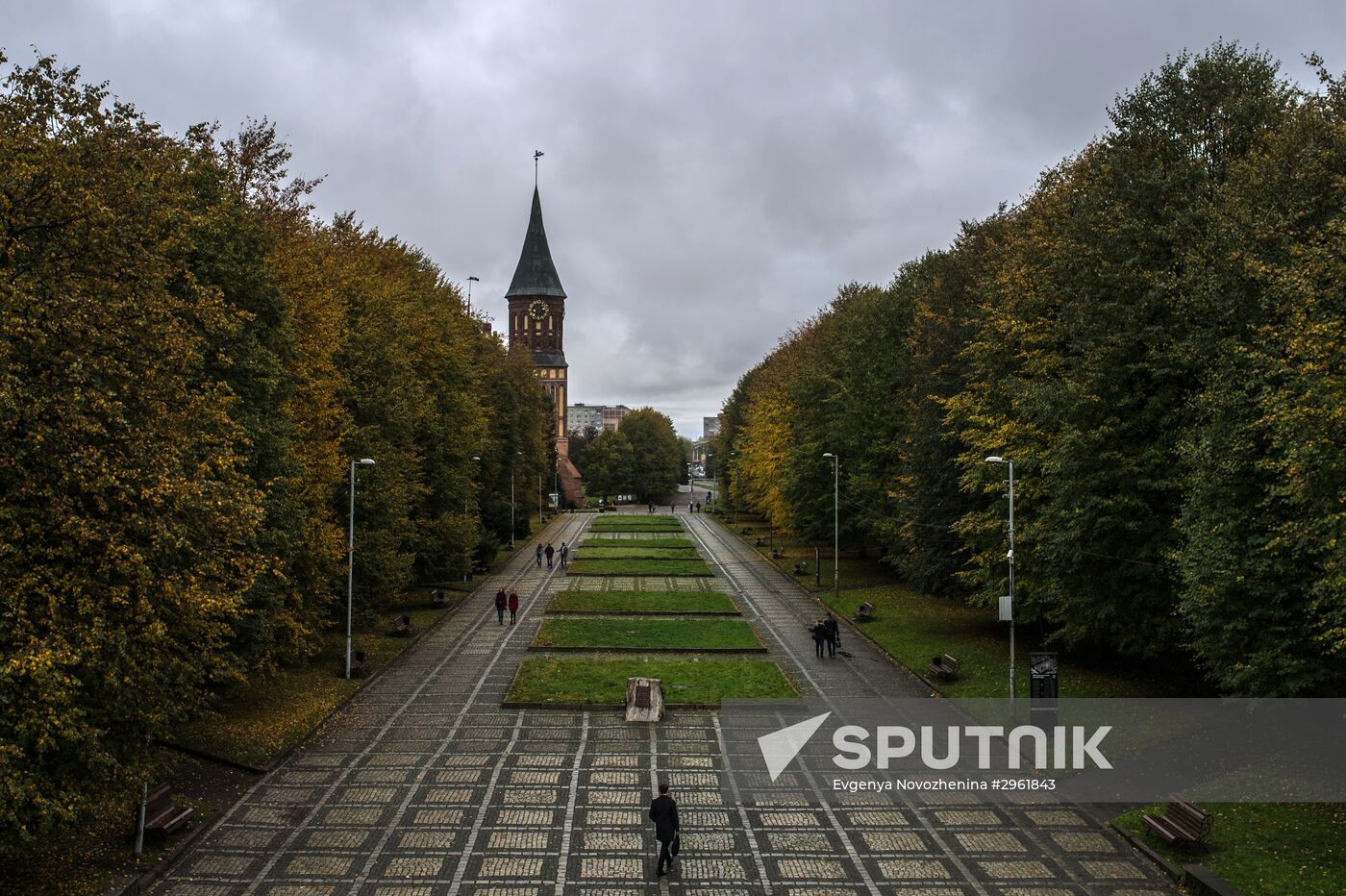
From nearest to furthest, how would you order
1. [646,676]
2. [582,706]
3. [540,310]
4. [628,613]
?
1. [582,706]
2. [646,676]
3. [628,613]
4. [540,310]

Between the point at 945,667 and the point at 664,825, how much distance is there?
1672cm

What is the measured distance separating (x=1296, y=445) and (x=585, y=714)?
59.8 feet

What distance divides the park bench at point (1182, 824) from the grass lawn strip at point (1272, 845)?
1.09 feet

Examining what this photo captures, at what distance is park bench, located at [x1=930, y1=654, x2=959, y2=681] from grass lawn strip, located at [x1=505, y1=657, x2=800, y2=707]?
4.70 meters

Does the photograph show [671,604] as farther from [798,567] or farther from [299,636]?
[299,636]

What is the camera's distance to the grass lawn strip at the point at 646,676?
28.6 meters

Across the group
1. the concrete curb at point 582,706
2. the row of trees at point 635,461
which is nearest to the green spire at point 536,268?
the row of trees at point 635,461

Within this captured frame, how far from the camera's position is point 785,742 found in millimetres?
24672

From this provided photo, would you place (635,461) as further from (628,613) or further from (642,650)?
(642,650)

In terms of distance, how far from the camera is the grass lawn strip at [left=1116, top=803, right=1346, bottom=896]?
15805 mm

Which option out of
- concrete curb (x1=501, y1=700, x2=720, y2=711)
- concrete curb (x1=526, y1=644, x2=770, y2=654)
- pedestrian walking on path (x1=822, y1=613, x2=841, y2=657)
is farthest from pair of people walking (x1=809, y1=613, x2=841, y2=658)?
concrete curb (x1=501, y1=700, x2=720, y2=711)

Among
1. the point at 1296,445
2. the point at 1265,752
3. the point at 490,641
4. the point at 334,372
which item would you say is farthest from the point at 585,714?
the point at 1296,445

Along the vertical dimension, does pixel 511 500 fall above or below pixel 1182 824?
above

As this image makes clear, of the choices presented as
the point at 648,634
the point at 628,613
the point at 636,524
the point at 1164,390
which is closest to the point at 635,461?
the point at 636,524
